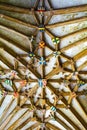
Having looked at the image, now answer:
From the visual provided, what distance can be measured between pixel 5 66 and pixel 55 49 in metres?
2.69

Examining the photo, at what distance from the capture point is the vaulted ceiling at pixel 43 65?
→ 15.4 meters

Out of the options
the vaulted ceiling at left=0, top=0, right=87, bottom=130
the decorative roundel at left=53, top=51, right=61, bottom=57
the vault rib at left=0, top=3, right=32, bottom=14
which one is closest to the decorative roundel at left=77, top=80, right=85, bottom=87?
the vaulted ceiling at left=0, top=0, right=87, bottom=130

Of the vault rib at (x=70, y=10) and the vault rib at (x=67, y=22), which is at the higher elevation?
the vault rib at (x=70, y=10)

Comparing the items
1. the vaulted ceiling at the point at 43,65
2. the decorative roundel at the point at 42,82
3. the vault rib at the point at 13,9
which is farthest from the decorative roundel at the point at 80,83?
the vault rib at the point at 13,9

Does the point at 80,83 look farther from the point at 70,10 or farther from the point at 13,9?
the point at 13,9

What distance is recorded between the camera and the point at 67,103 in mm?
18719

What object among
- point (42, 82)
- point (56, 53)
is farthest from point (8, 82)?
point (56, 53)

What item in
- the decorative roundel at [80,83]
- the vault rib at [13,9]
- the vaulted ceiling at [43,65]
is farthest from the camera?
the decorative roundel at [80,83]

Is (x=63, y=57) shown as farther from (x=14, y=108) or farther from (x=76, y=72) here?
(x=14, y=108)

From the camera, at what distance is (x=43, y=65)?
685 inches

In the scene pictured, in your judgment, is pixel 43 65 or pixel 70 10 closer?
pixel 70 10

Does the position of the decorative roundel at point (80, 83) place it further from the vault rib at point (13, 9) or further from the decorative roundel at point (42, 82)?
the vault rib at point (13, 9)

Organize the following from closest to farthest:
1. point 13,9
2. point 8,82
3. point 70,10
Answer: point 70,10
point 13,9
point 8,82

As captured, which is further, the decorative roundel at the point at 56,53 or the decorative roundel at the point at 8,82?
the decorative roundel at the point at 8,82
